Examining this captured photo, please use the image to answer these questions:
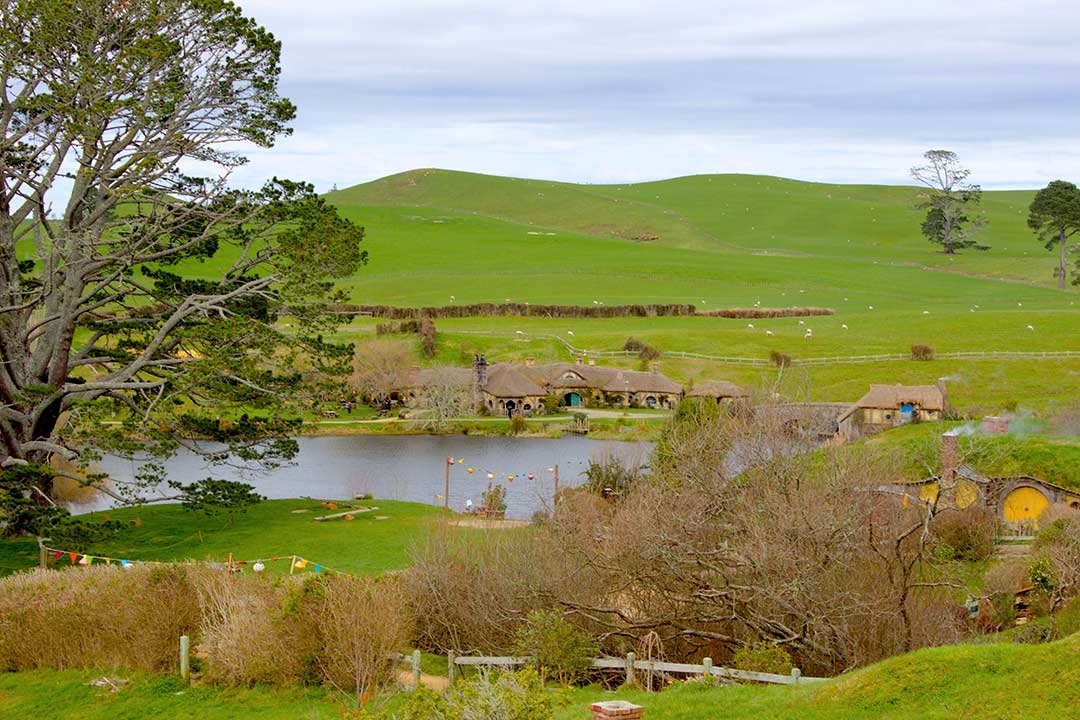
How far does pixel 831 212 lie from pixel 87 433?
533ft

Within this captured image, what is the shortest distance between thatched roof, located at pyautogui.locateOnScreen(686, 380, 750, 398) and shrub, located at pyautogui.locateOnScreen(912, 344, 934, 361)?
44.9 feet

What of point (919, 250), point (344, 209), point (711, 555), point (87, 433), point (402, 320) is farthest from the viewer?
point (344, 209)

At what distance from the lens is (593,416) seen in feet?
251

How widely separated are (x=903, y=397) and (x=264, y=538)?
1674 inches

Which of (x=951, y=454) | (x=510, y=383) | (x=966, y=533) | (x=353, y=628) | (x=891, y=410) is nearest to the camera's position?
(x=353, y=628)

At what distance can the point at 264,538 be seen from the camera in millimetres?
32531

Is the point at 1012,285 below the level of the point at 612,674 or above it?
above

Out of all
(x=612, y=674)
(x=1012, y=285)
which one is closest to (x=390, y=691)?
(x=612, y=674)

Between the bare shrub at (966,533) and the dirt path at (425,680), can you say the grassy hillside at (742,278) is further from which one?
the dirt path at (425,680)

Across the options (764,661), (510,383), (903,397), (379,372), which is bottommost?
(764,661)

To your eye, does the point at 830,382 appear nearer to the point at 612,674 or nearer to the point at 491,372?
the point at 491,372

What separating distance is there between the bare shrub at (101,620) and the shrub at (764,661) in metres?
10.2

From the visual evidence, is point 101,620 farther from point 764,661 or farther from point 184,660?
point 764,661

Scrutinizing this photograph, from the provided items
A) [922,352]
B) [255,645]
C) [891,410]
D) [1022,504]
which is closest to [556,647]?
[255,645]
